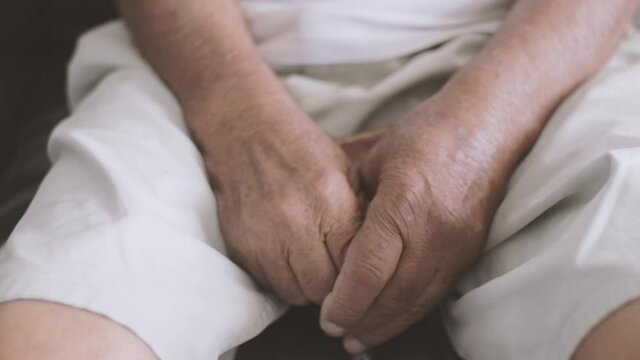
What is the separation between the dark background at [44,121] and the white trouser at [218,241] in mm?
32

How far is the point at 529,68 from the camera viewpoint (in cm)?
66

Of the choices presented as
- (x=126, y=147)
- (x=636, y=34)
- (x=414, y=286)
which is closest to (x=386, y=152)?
(x=414, y=286)

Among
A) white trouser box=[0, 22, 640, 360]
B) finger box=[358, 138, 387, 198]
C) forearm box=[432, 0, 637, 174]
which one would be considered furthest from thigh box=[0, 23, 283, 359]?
forearm box=[432, 0, 637, 174]

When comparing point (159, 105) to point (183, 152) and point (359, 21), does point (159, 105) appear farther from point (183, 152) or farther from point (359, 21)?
point (359, 21)

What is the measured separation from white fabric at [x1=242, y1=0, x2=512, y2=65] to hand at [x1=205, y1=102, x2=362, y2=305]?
10 centimetres

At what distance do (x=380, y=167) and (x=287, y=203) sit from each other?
86 mm

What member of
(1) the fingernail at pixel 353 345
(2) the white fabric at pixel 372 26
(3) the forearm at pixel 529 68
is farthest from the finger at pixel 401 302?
(2) the white fabric at pixel 372 26

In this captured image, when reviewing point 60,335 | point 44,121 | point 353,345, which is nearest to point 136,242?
point 60,335

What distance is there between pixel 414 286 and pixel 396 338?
7 centimetres

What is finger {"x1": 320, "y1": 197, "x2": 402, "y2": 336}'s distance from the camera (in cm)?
58

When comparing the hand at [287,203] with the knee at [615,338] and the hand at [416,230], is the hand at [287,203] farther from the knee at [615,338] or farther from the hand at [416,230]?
the knee at [615,338]

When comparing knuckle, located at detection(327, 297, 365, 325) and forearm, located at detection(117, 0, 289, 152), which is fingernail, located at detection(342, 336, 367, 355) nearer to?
knuckle, located at detection(327, 297, 365, 325)

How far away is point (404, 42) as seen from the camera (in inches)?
29.3

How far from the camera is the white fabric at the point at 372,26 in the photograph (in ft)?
2.43
